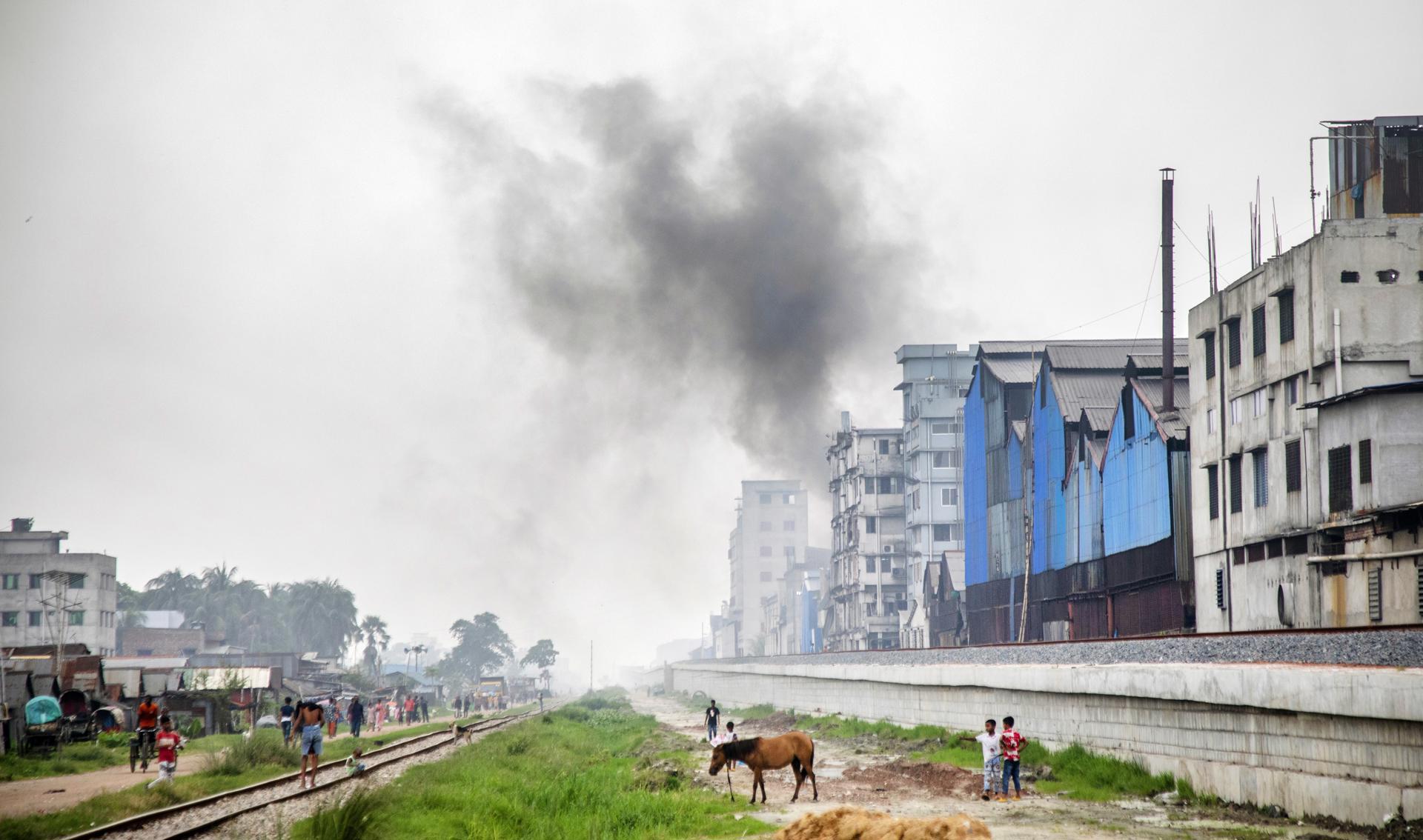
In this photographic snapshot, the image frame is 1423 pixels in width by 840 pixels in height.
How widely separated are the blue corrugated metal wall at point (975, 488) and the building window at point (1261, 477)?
113ft

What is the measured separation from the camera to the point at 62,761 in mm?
34719

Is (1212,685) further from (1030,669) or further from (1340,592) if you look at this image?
(1340,592)

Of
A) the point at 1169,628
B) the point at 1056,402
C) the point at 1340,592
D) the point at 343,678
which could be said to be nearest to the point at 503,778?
the point at 1340,592

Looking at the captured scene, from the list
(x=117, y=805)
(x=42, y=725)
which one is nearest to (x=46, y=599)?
(x=42, y=725)

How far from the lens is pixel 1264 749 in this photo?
18.1 metres

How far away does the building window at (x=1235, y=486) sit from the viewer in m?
40.8

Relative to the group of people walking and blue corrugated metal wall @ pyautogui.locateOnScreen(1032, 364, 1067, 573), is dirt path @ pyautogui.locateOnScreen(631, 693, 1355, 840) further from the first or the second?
blue corrugated metal wall @ pyautogui.locateOnScreen(1032, 364, 1067, 573)

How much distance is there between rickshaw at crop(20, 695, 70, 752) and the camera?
37.7 metres

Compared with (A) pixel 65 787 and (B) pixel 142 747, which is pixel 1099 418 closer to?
(B) pixel 142 747

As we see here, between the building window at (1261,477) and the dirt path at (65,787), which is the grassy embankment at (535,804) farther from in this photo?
the building window at (1261,477)

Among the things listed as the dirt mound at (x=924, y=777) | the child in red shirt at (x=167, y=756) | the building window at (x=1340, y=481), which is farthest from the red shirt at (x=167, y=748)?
the building window at (x=1340, y=481)

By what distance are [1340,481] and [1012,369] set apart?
38.9 m

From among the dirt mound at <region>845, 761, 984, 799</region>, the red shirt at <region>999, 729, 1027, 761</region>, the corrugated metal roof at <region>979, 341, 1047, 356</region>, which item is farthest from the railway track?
the corrugated metal roof at <region>979, 341, 1047, 356</region>

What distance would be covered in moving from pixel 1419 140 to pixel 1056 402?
23.3 m
